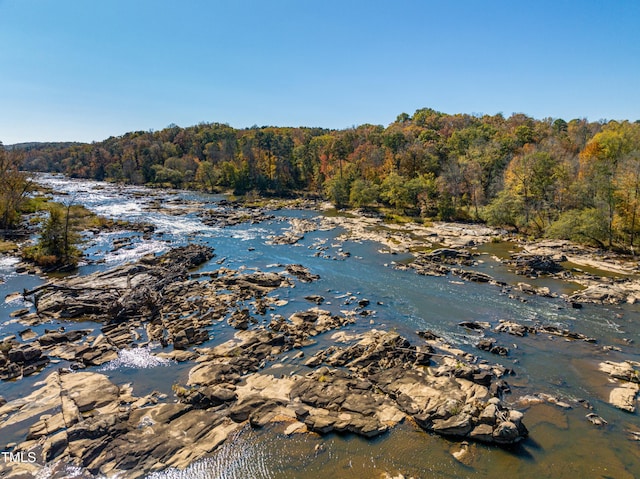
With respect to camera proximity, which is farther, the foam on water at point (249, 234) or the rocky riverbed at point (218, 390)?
the foam on water at point (249, 234)

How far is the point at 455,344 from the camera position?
26500 millimetres

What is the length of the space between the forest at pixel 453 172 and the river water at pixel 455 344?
1778cm

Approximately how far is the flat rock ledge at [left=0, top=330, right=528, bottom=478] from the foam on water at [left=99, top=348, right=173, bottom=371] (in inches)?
61.2

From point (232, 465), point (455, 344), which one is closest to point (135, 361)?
point (232, 465)

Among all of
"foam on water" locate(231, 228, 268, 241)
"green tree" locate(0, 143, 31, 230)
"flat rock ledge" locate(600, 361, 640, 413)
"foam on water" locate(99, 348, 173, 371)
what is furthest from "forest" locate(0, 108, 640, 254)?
"foam on water" locate(99, 348, 173, 371)

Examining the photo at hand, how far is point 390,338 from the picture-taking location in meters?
26.3

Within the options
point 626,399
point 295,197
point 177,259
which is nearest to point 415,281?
point 626,399

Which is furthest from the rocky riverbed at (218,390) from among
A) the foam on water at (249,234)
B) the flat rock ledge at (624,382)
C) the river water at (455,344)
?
the foam on water at (249,234)

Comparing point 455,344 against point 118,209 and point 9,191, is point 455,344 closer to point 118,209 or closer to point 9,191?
point 9,191

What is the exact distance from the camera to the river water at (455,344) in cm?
1612

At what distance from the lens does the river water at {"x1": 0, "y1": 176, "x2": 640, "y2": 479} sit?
16125 mm

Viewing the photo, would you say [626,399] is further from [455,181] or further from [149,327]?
[455,181]

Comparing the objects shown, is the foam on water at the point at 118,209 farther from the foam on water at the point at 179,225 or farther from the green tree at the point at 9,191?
the green tree at the point at 9,191

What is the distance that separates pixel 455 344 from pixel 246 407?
51.4 ft
